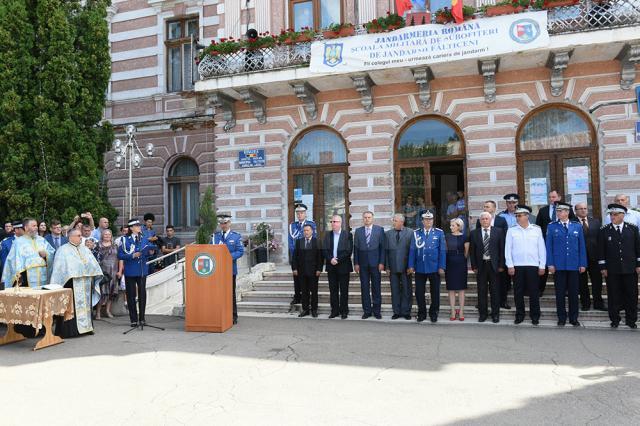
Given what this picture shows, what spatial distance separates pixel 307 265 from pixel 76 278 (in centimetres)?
409

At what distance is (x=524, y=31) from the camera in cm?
1140

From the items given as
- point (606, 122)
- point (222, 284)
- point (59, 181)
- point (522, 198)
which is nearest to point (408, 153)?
point (522, 198)

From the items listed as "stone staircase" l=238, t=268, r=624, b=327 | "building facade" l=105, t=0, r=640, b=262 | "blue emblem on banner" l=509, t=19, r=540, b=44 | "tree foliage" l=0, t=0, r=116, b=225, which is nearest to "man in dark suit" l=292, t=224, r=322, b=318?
"stone staircase" l=238, t=268, r=624, b=327

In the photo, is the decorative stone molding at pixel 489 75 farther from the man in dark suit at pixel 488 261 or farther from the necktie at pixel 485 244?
the necktie at pixel 485 244

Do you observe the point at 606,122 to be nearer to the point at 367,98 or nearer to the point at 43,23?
the point at 367,98

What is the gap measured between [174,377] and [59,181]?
9473 mm

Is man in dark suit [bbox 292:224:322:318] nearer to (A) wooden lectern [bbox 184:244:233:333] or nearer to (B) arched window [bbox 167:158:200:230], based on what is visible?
(A) wooden lectern [bbox 184:244:233:333]

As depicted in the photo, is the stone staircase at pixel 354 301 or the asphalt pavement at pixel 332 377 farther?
the stone staircase at pixel 354 301

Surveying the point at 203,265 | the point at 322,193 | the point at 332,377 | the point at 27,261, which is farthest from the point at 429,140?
the point at 27,261

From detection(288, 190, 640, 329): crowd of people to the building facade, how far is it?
3113mm

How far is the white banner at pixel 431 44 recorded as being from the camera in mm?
11398

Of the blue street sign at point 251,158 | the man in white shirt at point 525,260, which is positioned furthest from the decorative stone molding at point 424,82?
the man in white shirt at point 525,260

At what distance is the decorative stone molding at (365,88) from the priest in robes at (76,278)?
770cm

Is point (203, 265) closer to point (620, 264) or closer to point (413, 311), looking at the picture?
point (413, 311)
